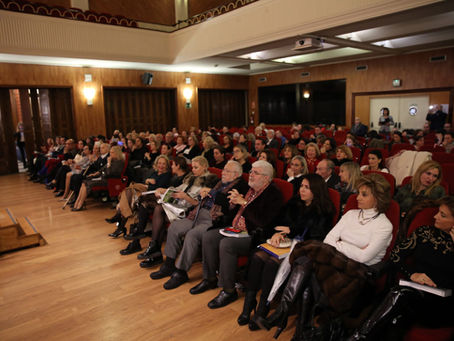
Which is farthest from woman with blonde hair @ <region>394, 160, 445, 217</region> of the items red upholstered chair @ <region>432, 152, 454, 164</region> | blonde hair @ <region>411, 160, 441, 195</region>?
red upholstered chair @ <region>432, 152, 454, 164</region>

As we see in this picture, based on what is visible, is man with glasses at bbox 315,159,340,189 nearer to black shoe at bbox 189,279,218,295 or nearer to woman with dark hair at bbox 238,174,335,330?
woman with dark hair at bbox 238,174,335,330

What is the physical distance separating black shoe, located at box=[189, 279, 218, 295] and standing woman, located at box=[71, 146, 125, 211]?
3.44 m

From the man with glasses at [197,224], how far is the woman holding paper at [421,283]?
161 cm

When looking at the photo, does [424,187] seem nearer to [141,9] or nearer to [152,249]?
[152,249]

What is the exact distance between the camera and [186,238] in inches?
134

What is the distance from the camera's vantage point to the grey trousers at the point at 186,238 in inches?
133

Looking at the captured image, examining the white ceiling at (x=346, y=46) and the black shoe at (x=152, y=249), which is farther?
the white ceiling at (x=346, y=46)

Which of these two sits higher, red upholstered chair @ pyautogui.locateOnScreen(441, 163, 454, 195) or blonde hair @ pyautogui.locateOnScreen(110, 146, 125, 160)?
blonde hair @ pyautogui.locateOnScreen(110, 146, 125, 160)

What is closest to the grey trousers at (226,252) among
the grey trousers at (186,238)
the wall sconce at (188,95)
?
the grey trousers at (186,238)

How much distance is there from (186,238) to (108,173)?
3.25 m


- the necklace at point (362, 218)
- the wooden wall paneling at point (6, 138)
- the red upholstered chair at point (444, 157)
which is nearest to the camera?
the necklace at point (362, 218)

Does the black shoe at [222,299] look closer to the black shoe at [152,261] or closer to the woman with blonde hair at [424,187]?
the black shoe at [152,261]

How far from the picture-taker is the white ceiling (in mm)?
6812

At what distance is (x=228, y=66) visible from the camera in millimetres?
12602
